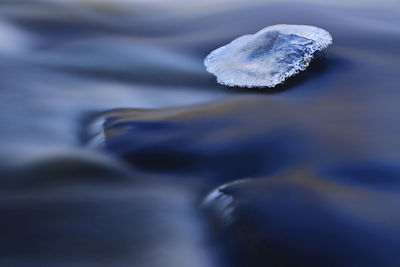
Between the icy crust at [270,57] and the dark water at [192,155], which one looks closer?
the dark water at [192,155]

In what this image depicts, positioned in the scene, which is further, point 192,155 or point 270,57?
point 270,57

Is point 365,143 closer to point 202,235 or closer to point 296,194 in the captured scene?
point 296,194

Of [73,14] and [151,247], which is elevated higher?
[73,14]

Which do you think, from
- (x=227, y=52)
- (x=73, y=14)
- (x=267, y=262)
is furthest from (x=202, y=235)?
(x=73, y=14)

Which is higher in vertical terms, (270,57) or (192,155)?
(270,57)
